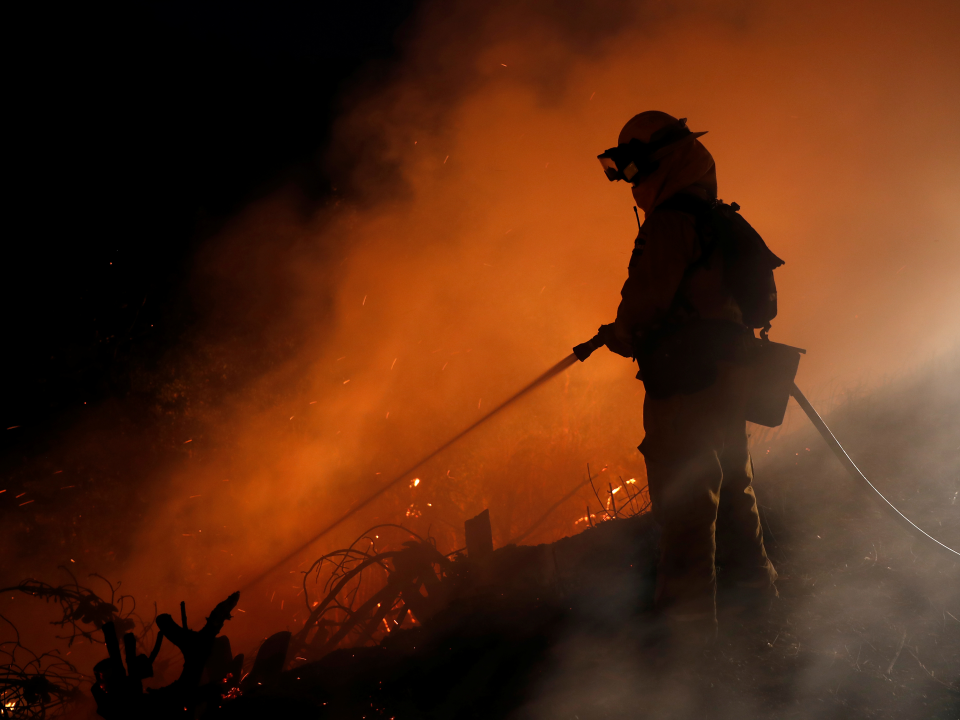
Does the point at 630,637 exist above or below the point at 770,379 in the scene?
below

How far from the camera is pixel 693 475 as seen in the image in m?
2.22

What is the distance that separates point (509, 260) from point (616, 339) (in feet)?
15.0

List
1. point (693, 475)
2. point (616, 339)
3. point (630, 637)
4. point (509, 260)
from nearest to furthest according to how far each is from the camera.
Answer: point (693, 475) < point (616, 339) < point (630, 637) < point (509, 260)

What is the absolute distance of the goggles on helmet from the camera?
221cm

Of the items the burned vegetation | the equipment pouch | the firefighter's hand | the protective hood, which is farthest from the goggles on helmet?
the burned vegetation

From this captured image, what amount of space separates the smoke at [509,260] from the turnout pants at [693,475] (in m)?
4.33

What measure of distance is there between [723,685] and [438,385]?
4728 millimetres

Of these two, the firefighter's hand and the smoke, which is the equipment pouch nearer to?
the firefighter's hand

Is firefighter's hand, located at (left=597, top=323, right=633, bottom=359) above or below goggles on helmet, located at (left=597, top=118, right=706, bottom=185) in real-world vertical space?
below

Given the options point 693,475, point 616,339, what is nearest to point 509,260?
point 616,339

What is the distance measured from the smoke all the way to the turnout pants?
14.2 ft

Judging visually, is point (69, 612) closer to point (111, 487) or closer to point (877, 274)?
point (111, 487)

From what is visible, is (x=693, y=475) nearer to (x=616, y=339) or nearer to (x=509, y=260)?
(x=616, y=339)

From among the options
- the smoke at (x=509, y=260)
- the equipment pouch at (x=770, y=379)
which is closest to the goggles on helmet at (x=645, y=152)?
the equipment pouch at (x=770, y=379)
